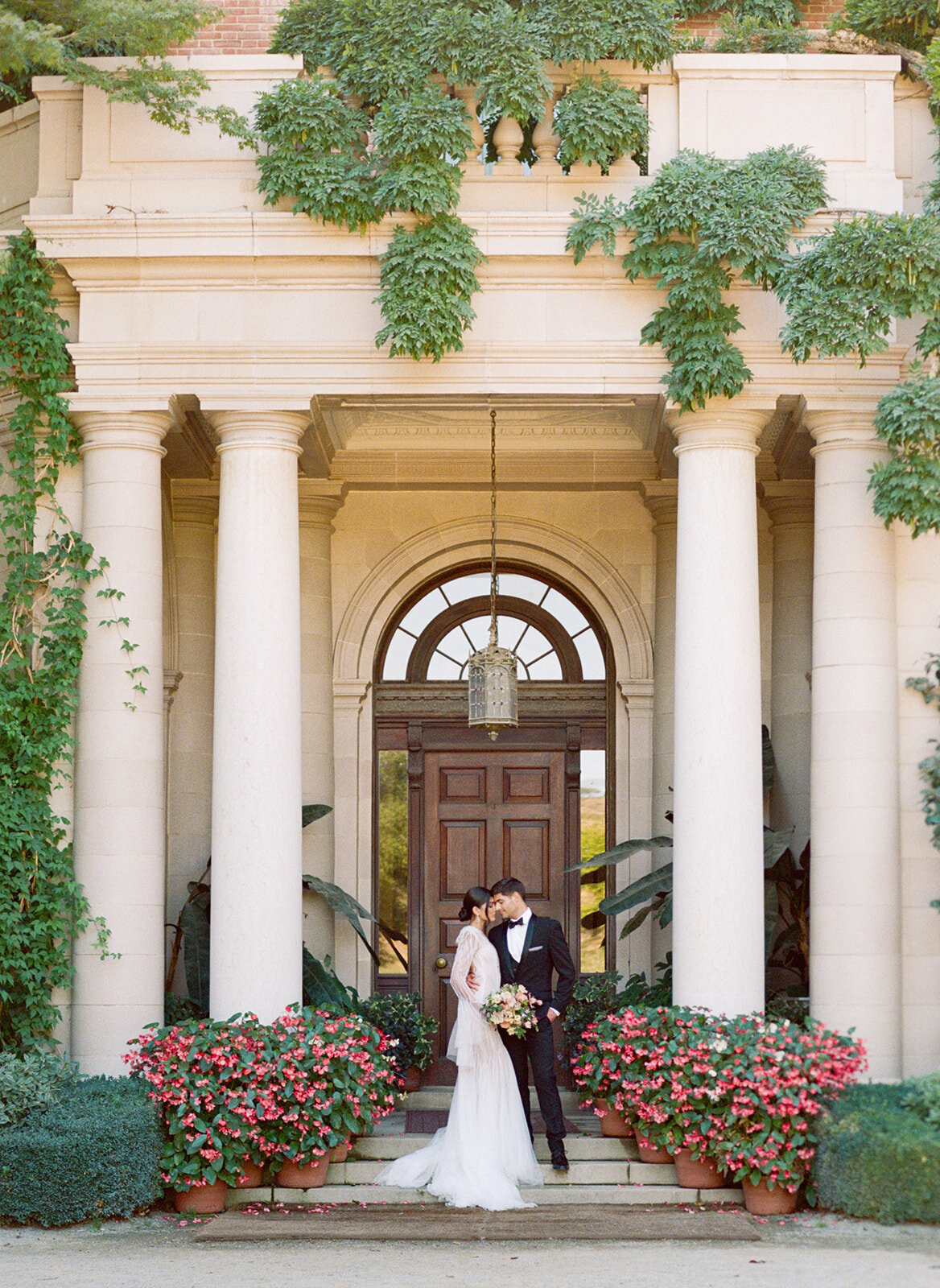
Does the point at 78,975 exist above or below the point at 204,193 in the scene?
Answer: below

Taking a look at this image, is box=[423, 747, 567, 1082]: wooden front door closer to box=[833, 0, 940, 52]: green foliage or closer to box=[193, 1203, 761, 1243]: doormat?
box=[193, 1203, 761, 1243]: doormat

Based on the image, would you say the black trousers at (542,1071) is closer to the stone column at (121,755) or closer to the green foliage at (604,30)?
the stone column at (121,755)

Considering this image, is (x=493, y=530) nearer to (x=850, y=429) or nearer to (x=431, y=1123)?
(x=850, y=429)

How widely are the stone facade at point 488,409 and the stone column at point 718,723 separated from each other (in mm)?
18

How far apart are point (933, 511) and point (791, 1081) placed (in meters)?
3.46

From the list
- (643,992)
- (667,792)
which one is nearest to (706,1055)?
(643,992)

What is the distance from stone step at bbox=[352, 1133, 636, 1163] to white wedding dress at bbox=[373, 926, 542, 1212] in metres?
0.17

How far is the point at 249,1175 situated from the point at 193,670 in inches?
177

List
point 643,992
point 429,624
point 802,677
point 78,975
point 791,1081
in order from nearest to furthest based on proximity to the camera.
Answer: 1. point 791,1081
2. point 78,975
3. point 643,992
4. point 802,677
5. point 429,624

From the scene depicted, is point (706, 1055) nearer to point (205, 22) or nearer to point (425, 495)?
point (425, 495)

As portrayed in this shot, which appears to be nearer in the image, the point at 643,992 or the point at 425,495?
the point at 643,992

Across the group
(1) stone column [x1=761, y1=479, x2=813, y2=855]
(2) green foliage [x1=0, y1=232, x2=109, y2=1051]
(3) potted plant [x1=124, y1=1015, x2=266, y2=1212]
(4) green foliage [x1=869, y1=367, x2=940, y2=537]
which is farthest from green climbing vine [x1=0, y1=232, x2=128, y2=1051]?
(1) stone column [x1=761, y1=479, x2=813, y2=855]

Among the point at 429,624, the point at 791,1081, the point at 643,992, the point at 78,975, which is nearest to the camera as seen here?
the point at 791,1081

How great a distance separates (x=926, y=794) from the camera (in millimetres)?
9375
